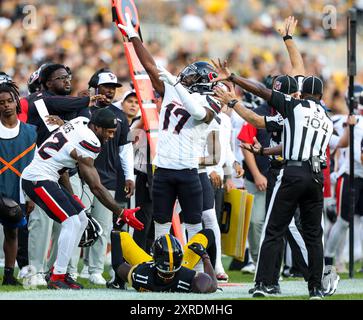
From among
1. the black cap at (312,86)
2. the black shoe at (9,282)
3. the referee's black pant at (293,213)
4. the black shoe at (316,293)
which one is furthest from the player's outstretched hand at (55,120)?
the black shoe at (316,293)

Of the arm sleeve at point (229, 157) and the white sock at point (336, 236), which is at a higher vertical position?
the arm sleeve at point (229, 157)

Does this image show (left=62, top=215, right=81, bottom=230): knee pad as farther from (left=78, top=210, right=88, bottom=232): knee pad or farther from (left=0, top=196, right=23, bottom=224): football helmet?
(left=0, top=196, right=23, bottom=224): football helmet

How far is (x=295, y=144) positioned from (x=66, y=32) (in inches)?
482

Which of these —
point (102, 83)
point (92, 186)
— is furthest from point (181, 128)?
point (102, 83)

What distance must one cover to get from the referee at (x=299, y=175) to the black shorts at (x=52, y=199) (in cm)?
190

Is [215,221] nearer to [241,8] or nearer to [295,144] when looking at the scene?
[295,144]

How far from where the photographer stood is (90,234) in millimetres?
11109

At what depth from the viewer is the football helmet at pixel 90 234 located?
11.1 metres

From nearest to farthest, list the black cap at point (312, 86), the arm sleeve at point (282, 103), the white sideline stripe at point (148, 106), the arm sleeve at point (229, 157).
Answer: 1. the arm sleeve at point (282, 103)
2. the black cap at point (312, 86)
3. the white sideline stripe at point (148, 106)
4. the arm sleeve at point (229, 157)

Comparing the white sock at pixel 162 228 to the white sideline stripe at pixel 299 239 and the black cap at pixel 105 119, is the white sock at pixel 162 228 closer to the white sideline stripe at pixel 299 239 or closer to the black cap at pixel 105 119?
the black cap at pixel 105 119

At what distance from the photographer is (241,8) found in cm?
2830

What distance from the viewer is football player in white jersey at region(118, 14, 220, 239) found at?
1072 cm

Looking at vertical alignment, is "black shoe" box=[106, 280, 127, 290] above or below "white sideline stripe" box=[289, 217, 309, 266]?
below

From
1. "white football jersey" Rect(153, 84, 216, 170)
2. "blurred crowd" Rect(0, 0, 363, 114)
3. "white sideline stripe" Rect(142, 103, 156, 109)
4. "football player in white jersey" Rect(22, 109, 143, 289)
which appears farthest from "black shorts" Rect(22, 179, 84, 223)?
"blurred crowd" Rect(0, 0, 363, 114)
